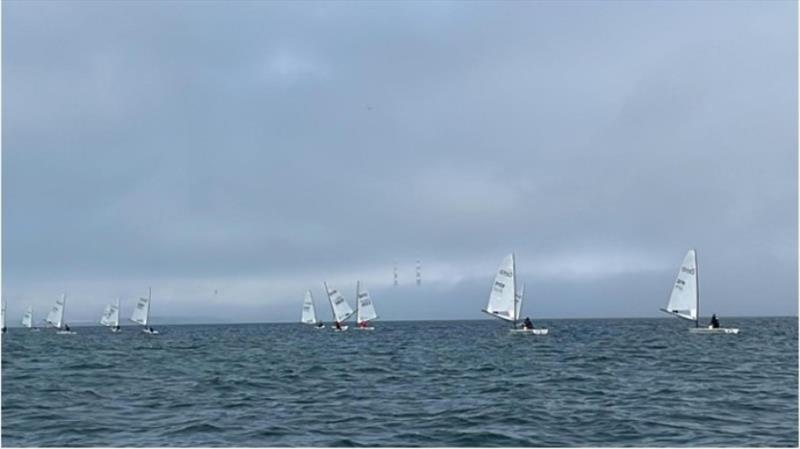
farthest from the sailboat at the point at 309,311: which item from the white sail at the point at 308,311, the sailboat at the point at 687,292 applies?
the sailboat at the point at 687,292

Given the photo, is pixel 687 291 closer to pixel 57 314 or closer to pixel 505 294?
pixel 505 294

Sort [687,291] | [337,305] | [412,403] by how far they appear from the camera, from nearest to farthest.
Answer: [412,403], [687,291], [337,305]

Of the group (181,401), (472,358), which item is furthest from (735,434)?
(472,358)

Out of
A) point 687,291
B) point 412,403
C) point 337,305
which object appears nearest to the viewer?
point 412,403

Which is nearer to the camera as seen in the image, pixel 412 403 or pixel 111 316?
pixel 412 403

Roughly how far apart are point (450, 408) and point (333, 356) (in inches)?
1016

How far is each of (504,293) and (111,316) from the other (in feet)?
255

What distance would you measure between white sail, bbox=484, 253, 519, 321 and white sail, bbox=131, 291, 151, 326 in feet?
210

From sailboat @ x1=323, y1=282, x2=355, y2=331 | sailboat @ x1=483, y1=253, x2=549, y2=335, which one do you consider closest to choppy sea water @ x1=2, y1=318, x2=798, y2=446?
sailboat @ x1=483, y1=253, x2=549, y2=335

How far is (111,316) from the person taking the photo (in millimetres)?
135500

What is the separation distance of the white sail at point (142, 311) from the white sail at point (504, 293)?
A: 210 ft

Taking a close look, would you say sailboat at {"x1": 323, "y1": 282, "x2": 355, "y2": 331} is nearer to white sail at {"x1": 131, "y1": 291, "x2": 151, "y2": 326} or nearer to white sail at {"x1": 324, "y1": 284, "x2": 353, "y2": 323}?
white sail at {"x1": 324, "y1": 284, "x2": 353, "y2": 323}

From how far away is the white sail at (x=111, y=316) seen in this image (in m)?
133

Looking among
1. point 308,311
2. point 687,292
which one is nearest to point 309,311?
point 308,311
